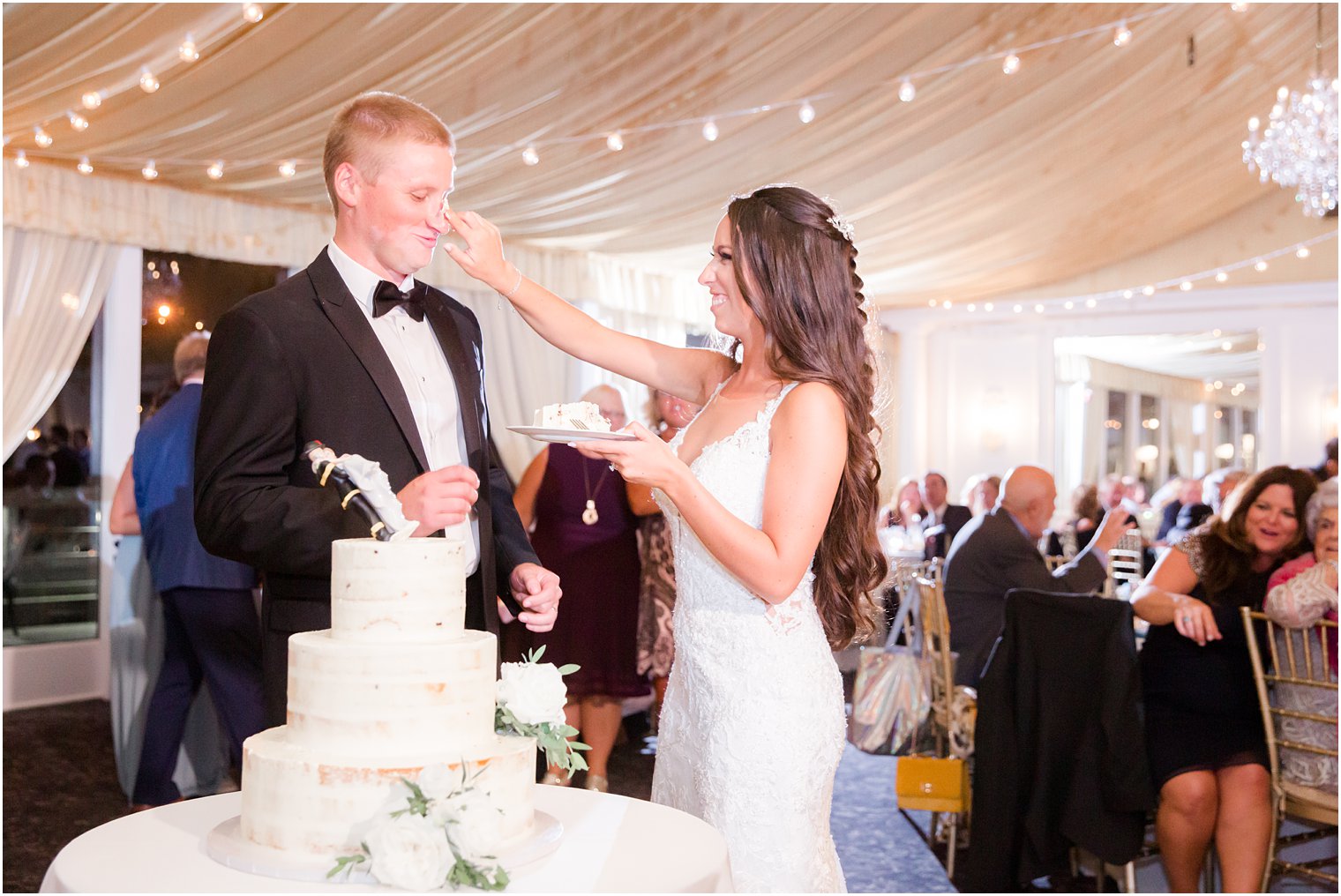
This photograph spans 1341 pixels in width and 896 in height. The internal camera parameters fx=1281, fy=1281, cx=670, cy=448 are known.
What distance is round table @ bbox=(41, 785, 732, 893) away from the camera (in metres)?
1.37

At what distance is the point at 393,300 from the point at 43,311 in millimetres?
5123

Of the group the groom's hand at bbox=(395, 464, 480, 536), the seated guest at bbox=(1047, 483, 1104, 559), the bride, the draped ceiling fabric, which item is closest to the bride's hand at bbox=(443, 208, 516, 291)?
the bride

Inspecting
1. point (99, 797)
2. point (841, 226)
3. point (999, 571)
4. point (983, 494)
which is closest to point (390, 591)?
point (841, 226)

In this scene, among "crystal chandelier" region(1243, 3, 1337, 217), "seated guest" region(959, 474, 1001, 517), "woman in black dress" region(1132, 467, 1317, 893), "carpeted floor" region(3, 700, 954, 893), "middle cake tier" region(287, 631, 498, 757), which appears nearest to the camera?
"middle cake tier" region(287, 631, 498, 757)

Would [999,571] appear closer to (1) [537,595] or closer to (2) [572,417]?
(1) [537,595]

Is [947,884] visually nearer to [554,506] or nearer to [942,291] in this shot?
[554,506]

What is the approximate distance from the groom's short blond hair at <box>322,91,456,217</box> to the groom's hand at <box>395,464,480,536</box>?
23.9 inches

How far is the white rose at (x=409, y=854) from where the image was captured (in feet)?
4.26

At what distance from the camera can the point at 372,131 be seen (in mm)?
1988

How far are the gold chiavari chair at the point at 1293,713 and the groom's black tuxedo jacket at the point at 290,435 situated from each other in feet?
8.07

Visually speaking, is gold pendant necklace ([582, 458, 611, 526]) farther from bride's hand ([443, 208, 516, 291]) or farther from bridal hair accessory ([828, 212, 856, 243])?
bridal hair accessory ([828, 212, 856, 243])

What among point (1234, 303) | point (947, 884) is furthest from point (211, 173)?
point (1234, 303)

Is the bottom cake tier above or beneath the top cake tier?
beneath

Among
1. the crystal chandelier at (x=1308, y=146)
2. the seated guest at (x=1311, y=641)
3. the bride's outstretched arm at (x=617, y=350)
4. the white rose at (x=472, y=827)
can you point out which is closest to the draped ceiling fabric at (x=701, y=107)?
the crystal chandelier at (x=1308, y=146)
